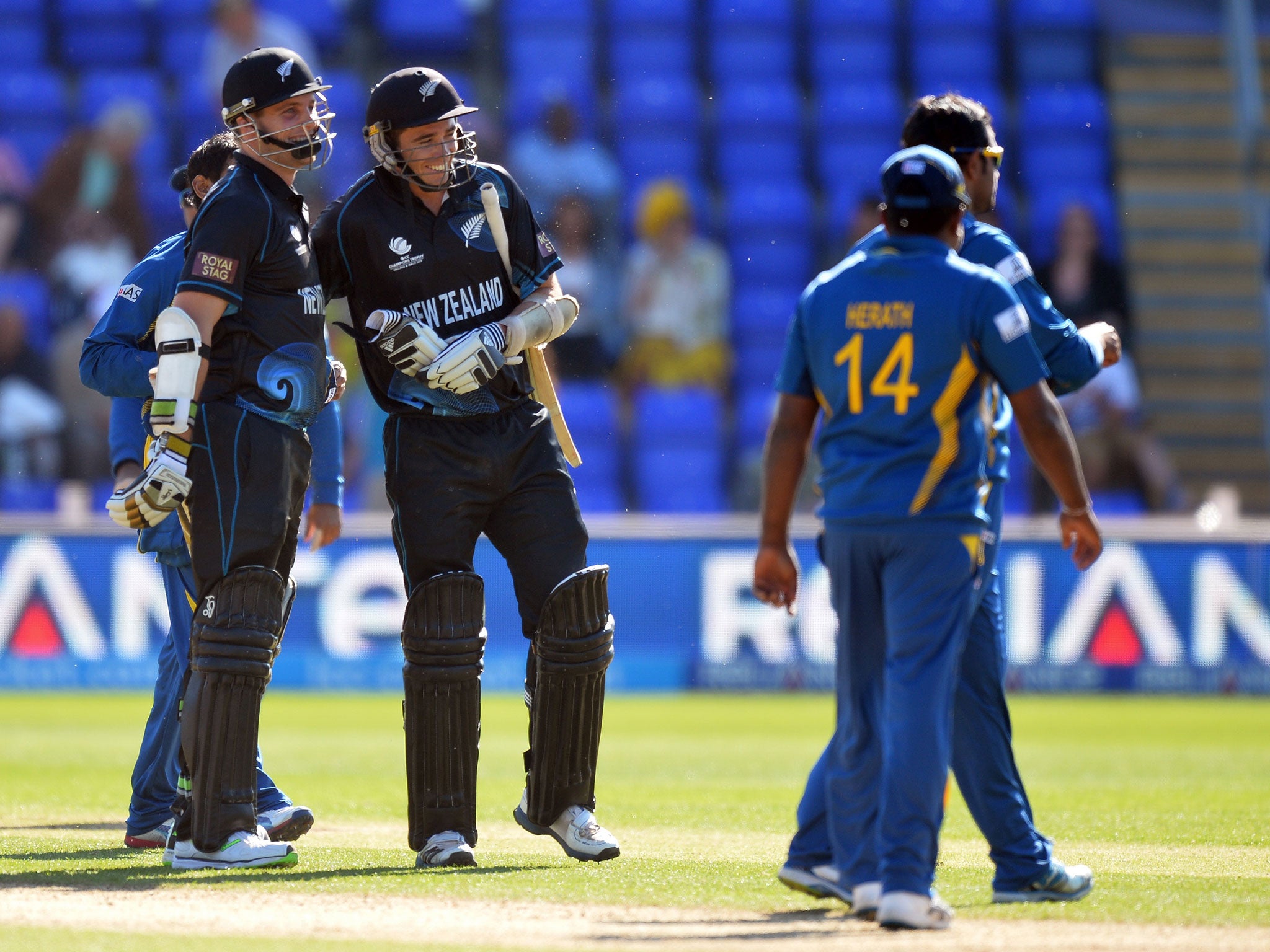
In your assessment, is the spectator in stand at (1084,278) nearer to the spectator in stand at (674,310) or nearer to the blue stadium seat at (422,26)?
the spectator in stand at (674,310)

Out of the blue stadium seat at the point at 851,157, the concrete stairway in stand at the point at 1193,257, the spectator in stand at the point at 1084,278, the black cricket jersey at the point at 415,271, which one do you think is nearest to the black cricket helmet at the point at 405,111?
the black cricket jersey at the point at 415,271

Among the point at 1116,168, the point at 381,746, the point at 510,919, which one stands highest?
the point at 1116,168

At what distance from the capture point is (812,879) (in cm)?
470

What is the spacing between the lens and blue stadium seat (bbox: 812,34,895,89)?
17.9 meters

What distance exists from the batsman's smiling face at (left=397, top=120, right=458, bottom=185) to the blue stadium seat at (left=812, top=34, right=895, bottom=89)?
12800mm

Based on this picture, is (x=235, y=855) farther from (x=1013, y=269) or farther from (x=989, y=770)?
(x=1013, y=269)

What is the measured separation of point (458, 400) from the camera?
220 inches

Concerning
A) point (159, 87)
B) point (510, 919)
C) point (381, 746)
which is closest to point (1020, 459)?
point (381, 746)

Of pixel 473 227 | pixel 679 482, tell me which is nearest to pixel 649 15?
pixel 679 482

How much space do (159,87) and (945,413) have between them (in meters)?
14.3

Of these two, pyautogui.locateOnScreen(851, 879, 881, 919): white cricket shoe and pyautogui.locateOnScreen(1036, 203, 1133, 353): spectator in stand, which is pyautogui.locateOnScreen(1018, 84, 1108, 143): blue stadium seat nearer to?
pyautogui.locateOnScreen(1036, 203, 1133, 353): spectator in stand

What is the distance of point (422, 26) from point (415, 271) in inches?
502

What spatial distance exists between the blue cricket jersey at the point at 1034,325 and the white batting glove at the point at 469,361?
1246mm

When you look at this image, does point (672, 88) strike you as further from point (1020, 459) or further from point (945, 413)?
point (945, 413)
